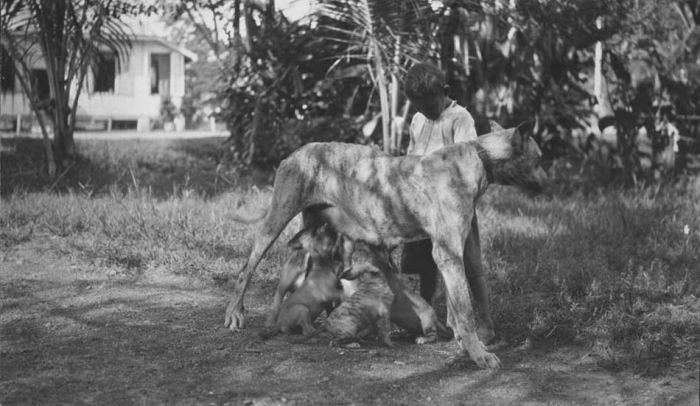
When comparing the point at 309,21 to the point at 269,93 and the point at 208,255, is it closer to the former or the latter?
the point at 269,93

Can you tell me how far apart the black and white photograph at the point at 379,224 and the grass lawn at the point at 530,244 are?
3 cm

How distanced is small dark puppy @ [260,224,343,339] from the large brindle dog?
0.13 m

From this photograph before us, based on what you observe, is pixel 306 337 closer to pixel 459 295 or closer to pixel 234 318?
pixel 234 318

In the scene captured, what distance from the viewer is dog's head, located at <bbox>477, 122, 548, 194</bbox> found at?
534 cm

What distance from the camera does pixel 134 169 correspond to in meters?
13.9

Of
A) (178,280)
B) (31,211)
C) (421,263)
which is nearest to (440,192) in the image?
(421,263)

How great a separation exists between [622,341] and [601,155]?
7.32 meters

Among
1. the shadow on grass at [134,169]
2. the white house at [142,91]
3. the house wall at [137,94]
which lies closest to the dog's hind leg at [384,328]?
the shadow on grass at [134,169]

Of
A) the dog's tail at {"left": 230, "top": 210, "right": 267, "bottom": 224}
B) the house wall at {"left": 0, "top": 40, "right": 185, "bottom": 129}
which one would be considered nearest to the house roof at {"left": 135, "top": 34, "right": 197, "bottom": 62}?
the house wall at {"left": 0, "top": 40, "right": 185, "bottom": 129}

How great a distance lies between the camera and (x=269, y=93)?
13.4 meters

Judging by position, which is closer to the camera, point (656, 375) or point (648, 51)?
point (656, 375)

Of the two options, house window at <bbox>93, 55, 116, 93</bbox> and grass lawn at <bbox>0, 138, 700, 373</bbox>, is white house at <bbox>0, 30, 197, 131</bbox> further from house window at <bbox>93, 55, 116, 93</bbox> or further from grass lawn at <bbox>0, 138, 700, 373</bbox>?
grass lawn at <bbox>0, 138, 700, 373</bbox>

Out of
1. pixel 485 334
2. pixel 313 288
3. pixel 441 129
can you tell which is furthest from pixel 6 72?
pixel 485 334

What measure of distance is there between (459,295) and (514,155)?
864 mm
